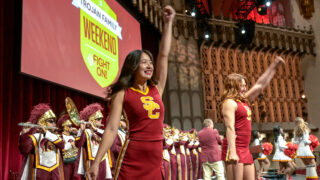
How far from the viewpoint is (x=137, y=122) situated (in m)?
2.26

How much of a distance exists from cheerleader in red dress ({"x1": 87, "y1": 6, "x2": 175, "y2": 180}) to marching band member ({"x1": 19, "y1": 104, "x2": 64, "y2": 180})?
8.28ft

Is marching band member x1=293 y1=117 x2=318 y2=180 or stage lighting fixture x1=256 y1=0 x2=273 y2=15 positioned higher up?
stage lighting fixture x1=256 y1=0 x2=273 y2=15

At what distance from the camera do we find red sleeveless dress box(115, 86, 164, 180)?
7.26ft

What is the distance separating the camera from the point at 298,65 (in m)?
15.2

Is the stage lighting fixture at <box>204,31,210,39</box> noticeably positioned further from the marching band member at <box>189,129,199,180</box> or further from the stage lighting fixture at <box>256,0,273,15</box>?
the marching band member at <box>189,129,199,180</box>

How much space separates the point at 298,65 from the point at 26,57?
12978mm

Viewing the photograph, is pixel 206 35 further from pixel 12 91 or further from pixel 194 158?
pixel 12 91

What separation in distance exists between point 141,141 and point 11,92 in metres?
4.32

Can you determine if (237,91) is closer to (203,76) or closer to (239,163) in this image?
(239,163)

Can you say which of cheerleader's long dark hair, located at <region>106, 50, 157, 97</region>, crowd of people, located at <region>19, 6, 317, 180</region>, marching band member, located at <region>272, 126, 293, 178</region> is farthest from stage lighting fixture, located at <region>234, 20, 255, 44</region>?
cheerleader's long dark hair, located at <region>106, 50, 157, 97</region>

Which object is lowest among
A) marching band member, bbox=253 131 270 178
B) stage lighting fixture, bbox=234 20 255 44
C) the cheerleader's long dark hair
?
marching band member, bbox=253 131 270 178

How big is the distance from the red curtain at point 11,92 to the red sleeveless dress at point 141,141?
3485mm

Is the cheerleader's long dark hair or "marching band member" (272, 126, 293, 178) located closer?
the cheerleader's long dark hair

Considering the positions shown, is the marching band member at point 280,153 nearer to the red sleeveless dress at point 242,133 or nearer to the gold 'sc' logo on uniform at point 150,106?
the red sleeveless dress at point 242,133
